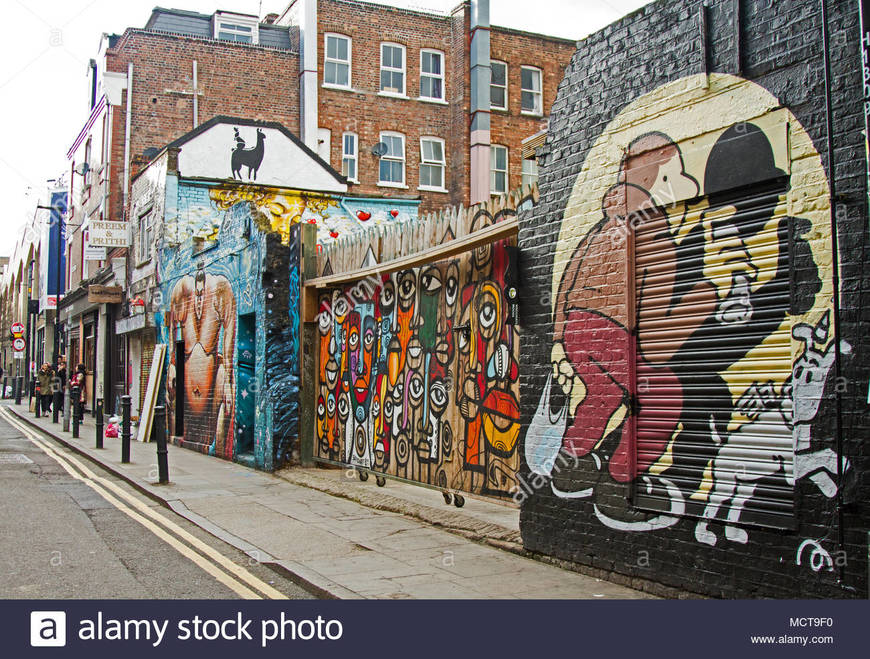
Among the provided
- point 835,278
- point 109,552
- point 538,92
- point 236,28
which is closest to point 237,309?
point 109,552

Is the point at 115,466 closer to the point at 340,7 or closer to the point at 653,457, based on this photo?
the point at 653,457

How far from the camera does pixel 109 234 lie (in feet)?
82.3

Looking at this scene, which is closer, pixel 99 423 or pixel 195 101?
pixel 99 423

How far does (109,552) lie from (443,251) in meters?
4.55

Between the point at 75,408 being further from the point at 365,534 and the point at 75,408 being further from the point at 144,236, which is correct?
the point at 365,534

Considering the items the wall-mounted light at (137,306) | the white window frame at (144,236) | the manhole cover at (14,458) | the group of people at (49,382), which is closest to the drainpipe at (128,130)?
the white window frame at (144,236)

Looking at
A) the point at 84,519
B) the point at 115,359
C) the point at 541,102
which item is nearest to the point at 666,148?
the point at 84,519

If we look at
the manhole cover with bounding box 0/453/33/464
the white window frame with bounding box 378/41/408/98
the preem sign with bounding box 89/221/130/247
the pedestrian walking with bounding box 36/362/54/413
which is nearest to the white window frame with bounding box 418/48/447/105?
the white window frame with bounding box 378/41/408/98

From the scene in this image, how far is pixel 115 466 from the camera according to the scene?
13992mm

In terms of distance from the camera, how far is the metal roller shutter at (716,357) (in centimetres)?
531

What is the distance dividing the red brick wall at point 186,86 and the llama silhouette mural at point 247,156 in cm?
484

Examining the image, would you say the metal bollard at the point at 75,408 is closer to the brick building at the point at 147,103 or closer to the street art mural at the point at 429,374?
the brick building at the point at 147,103

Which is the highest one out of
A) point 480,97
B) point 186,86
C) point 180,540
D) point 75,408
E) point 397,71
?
point 397,71

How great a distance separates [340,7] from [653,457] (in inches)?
1063
